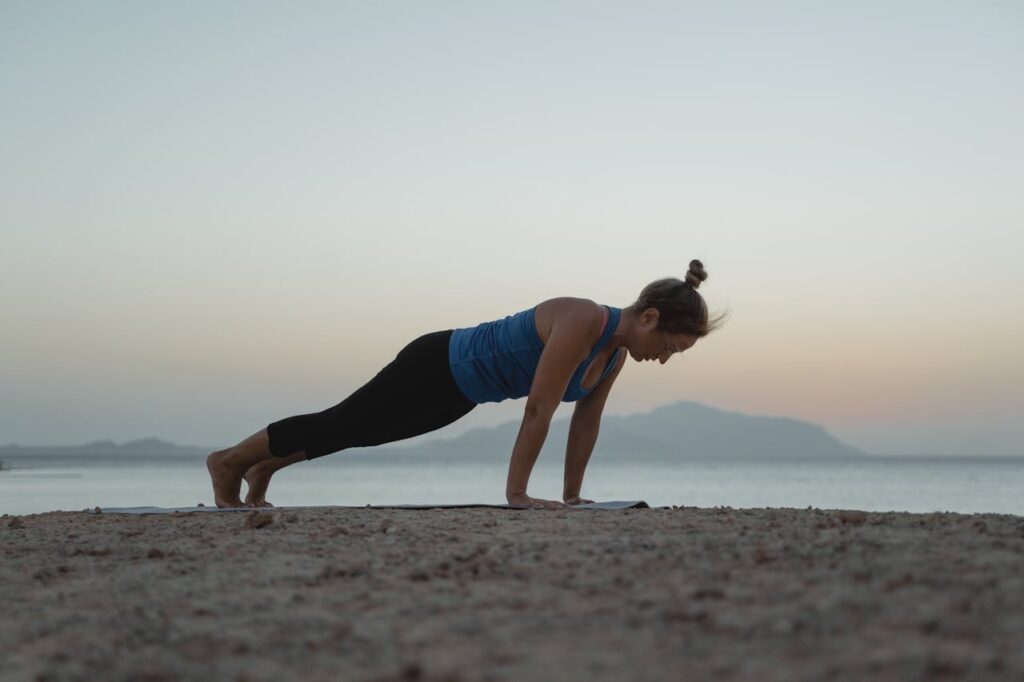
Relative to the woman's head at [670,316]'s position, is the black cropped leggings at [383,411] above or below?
below

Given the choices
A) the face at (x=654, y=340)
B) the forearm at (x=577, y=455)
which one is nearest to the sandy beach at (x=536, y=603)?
the face at (x=654, y=340)

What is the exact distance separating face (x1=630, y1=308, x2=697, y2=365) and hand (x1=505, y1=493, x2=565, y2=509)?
33.5 inches

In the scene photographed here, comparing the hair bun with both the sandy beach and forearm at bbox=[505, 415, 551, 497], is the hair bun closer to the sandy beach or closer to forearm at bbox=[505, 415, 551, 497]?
forearm at bbox=[505, 415, 551, 497]

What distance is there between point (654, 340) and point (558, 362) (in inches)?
20.1

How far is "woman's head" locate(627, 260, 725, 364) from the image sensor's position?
4758 mm

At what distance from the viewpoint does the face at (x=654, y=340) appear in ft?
15.7

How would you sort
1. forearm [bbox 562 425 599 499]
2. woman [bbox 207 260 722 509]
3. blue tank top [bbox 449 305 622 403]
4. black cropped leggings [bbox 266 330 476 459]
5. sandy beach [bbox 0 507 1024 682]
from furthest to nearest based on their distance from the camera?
forearm [bbox 562 425 599 499], black cropped leggings [bbox 266 330 476 459], blue tank top [bbox 449 305 622 403], woman [bbox 207 260 722 509], sandy beach [bbox 0 507 1024 682]

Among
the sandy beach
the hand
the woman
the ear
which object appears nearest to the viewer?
the sandy beach

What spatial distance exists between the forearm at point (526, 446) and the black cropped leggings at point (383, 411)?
653 millimetres

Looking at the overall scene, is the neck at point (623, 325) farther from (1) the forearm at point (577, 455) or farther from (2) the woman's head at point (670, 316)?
(1) the forearm at point (577, 455)

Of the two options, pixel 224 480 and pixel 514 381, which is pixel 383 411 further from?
pixel 224 480

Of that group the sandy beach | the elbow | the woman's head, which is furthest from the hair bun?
the sandy beach

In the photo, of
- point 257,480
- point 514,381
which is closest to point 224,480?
point 257,480

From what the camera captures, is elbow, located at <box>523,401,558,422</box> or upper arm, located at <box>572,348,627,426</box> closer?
elbow, located at <box>523,401,558,422</box>
